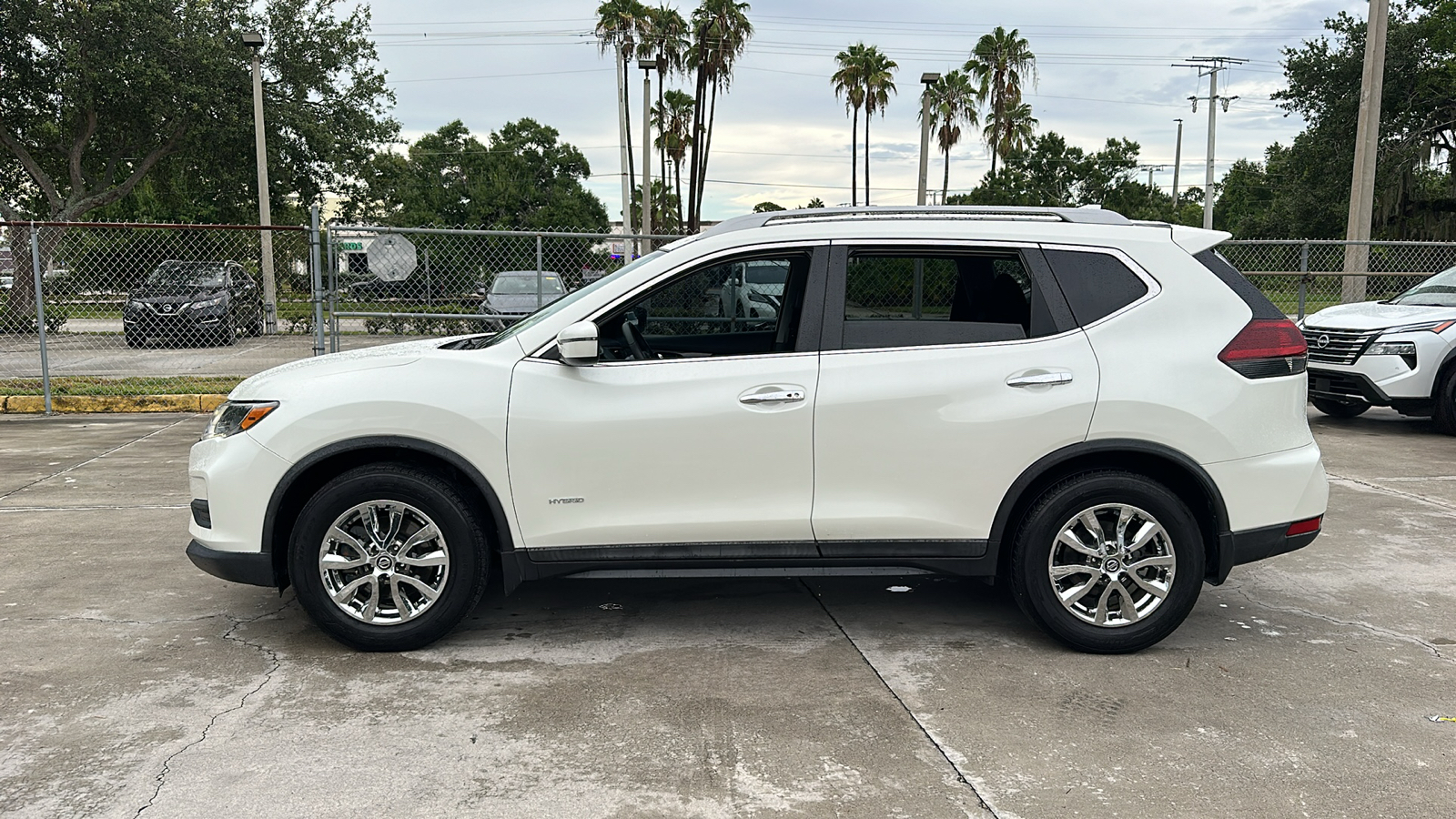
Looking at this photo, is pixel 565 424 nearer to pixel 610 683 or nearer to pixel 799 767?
pixel 610 683

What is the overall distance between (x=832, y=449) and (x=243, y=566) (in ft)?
7.87

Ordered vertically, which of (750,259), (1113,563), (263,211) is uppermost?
(263,211)

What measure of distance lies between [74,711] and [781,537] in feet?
8.64

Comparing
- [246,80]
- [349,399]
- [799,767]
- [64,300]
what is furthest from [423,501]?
[246,80]

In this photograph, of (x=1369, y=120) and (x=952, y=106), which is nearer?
(x=1369, y=120)

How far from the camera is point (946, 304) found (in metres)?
4.41

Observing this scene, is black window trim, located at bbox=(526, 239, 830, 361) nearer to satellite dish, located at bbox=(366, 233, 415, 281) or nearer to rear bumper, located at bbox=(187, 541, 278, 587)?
rear bumper, located at bbox=(187, 541, 278, 587)

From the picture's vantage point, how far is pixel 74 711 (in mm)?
3803

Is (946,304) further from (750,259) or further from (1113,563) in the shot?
(1113,563)

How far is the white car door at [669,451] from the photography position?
13.8ft

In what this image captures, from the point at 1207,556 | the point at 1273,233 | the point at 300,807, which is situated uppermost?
the point at 1273,233

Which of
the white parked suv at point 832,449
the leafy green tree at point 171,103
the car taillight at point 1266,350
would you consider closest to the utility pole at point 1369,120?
the car taillight at point 1266,350

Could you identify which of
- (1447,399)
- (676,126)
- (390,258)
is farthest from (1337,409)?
(676,126)

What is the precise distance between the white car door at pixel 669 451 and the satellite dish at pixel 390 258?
26.7 feet
